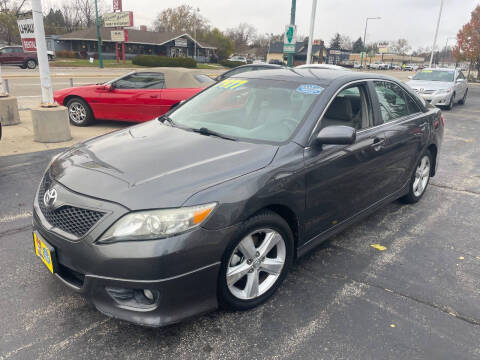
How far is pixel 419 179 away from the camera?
16.5 feet

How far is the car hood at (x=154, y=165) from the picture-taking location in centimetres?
234

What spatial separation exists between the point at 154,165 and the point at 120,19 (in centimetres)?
4446

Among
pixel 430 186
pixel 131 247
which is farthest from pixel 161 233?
pixel 430 186

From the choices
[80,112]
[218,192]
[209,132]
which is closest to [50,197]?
[218,192]

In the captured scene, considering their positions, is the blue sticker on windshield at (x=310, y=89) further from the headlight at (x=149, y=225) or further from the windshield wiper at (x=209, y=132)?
the headlight at (x=149, y=225)

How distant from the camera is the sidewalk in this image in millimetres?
6942

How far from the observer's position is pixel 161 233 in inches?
86.5

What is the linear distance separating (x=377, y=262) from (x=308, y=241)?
34.0 inches

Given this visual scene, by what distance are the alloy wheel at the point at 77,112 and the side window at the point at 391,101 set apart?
714 centimetres

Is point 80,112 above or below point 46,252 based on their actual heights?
below

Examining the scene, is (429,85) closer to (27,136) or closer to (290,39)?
(290,39)

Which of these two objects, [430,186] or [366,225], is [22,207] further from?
[430,186]

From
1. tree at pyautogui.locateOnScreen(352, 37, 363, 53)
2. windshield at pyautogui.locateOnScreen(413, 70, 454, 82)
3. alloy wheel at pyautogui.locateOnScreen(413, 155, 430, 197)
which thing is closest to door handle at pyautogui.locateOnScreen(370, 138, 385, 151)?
alloy wheel at pyautogui.locateOnScreen(413, 155, 430, 197)

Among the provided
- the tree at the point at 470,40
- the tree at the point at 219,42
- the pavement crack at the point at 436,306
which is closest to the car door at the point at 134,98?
the pavement crack at the point at 436,306
